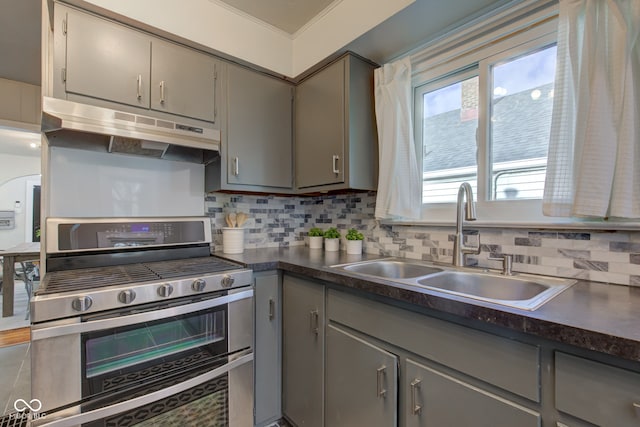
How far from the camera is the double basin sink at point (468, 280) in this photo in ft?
3.53

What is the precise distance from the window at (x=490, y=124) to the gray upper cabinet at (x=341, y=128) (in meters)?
0.30

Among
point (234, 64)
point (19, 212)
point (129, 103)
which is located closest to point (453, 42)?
point (234, 64)

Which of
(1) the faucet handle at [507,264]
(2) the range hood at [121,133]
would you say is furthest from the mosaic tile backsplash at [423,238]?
(2) the range hood at [121,133]

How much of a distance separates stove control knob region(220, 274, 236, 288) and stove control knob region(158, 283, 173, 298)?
219 mm

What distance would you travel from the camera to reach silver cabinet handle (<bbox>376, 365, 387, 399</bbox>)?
3.51 ft

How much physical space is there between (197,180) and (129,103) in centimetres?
58

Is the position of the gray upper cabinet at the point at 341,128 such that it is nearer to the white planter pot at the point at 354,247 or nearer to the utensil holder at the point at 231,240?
the white planter pot at the point at 354,247

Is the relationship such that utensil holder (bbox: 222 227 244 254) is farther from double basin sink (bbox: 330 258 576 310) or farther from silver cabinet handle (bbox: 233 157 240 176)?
double basin sink (bbox: 330 258 576 310)

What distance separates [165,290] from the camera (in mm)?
1169

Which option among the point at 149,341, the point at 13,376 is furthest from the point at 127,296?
the point at 13,376

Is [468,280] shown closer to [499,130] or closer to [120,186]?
[499,130]

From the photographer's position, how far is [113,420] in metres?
1.07

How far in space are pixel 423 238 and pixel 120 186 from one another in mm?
1755

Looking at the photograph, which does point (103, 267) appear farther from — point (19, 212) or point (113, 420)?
point (19, 212)
